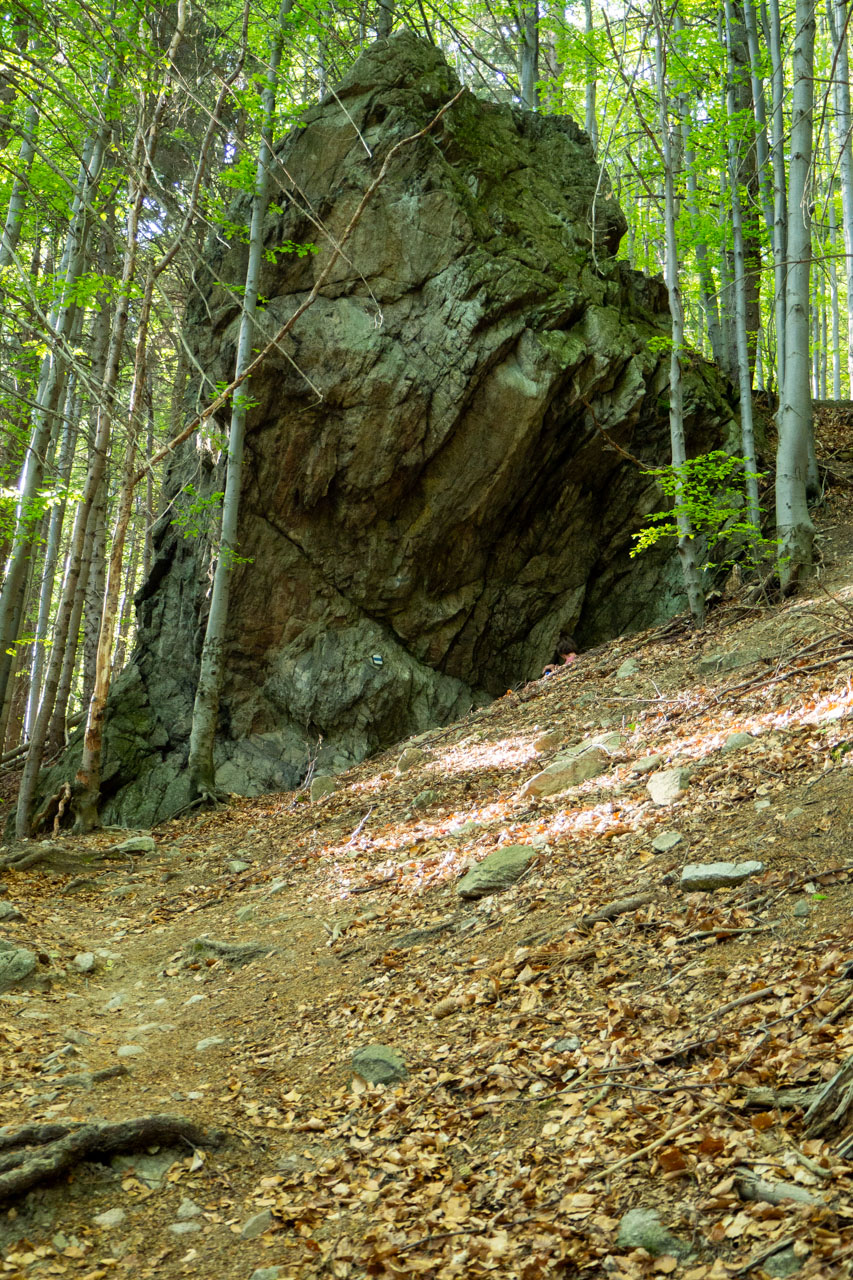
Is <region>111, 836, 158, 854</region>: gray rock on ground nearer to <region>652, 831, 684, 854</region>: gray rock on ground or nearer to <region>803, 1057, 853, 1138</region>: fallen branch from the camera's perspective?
<region>652, 831, 684, 854</region>: gray rock on ground

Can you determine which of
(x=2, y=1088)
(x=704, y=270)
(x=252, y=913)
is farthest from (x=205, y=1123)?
(x=704, y=270)

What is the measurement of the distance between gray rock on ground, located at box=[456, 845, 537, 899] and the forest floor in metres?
0.11

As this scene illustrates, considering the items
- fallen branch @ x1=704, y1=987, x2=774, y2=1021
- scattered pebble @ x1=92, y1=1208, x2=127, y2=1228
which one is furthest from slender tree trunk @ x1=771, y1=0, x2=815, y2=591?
scattered pebble @ x1=92, y1=1208, x2=127, y2=1228

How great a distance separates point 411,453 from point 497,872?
7583 mm

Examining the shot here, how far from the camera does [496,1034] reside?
12.7ft

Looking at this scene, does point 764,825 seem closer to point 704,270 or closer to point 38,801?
point 38,801

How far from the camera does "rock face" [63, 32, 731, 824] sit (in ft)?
37.7

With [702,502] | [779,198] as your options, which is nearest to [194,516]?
[702,502]

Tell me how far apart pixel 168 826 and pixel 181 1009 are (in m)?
5.46

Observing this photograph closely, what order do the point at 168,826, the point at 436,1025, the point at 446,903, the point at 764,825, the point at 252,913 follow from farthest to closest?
the point at 168,826 < the point at 252,913 < the point at 446,903 < the point at 764,825 < the point at 436,1025

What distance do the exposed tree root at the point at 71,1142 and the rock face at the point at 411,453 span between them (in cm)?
796

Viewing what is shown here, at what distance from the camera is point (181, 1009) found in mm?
5180

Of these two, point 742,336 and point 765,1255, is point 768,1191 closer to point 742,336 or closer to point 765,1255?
point 765,1255

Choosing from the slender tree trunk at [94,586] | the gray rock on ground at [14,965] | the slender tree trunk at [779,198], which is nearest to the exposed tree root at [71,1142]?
the gray rock on ground at [14,965]
